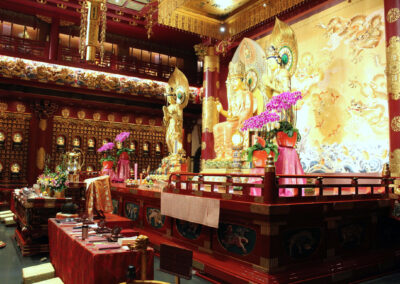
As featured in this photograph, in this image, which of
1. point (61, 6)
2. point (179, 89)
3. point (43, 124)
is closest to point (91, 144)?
point (43, 124)

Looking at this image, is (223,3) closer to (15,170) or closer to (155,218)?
(155,218)

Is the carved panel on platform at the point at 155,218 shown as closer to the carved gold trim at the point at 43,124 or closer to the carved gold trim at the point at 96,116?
the carved gold trim at the point at 43,124

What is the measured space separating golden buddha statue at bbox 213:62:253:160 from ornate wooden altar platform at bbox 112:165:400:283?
1.48 metres

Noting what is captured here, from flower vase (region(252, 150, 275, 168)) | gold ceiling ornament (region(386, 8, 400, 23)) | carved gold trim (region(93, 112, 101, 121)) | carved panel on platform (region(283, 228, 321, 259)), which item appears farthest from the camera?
carved gold trim (region(93, 112, 101, 121))

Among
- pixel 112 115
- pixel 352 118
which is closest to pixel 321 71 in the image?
pixel 352 118

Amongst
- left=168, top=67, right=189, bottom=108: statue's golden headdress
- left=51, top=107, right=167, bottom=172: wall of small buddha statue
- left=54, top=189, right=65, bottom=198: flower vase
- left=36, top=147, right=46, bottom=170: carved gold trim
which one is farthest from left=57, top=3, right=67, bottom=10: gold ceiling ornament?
left=54, top=189, right=65, bottom=198: flower vase

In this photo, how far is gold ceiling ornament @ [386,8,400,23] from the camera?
442 centimetres

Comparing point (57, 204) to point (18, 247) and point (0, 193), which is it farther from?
point (0, 193)

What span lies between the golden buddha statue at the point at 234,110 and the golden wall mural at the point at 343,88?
1.45m

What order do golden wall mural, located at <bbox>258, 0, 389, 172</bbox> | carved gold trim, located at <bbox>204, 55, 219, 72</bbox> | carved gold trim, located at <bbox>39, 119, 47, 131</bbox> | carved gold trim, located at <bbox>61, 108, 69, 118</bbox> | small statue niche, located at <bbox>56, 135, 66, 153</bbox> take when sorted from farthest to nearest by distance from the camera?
carved gold trim, located at <bbox>61, 108, 69, 118</bbox> → small statue niche, located at <bbox>56, 135, 66, 153</bbox> → carved gold trim, located at <bbox>39, 119, 47, 131</bbox> → carved gold trim, located at <bbox>204, 55, 219, 72</bbox> → golden wall mural, located at <bbox>258, 0, 389, 172</bbox>

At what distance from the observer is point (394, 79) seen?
4.42 meters

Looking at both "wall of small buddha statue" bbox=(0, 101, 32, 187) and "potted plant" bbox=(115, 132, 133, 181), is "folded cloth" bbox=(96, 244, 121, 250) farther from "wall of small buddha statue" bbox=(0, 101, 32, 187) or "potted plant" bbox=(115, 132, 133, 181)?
"wall of small buddha statue" bbox=(0, 101, 32, 187)

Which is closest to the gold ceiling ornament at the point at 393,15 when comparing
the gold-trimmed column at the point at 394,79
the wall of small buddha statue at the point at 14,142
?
the gold-trimmed column at the point at 394,79

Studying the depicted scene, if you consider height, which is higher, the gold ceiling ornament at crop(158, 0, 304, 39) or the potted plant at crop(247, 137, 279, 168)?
the gold ceiling ornament at crop(158, 0, 304, 39)
